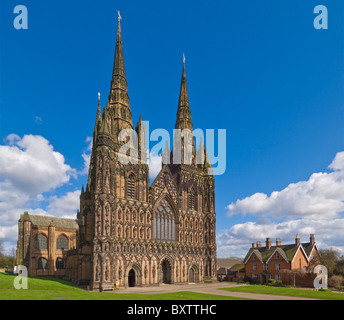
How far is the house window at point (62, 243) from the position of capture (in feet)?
247

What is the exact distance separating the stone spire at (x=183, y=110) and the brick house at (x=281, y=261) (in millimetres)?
33937

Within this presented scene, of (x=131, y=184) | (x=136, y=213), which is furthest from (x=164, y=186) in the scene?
(x=136, y=213)

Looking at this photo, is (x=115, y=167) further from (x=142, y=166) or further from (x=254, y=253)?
(x=254, y=253)

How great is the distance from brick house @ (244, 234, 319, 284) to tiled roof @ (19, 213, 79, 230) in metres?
45.2

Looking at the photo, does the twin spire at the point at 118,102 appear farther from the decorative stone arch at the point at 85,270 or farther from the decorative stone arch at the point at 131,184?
the decorative stone arch at the point at 85,270

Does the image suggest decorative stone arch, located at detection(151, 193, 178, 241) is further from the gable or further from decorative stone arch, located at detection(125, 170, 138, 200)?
decorative stone arch, located at detection(125, 170, 138, 200)

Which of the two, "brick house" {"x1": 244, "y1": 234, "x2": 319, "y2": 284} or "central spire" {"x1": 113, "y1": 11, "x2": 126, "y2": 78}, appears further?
"central spire" {"x1": 113, "y1": 11, "x2": 126, "y2": 78}

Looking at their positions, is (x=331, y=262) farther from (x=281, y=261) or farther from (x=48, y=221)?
(x=48, y=221)

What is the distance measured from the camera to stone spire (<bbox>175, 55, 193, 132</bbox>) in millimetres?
78750

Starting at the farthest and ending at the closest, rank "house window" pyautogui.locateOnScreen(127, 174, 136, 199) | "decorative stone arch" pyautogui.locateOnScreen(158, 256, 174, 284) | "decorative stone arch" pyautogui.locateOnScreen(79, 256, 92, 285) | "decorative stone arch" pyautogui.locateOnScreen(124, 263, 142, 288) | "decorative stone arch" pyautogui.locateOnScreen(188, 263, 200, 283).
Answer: "decorative stone arch" pyautogui.locateOnScreen(188, 263, 200, 283) → "decorative stone arch" pyautogui.locateOnScreen(158, 256, 174, 284) → "house window" pyautogui.locateOnScreen(127, 174, 136, 199) → "decorative stone arch" pyautogui.locateOnScreen(124, 263, 142, 288) → "decorative stone arch" pyautogui.locateOnScreen(79, 256, 92, 285)

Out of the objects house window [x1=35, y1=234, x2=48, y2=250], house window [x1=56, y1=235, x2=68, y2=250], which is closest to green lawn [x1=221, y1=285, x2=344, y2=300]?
house window [x1=56, y1=235, x2=68, y2=250]

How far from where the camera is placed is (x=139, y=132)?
213 ft

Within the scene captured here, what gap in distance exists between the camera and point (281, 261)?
64.9 metres
